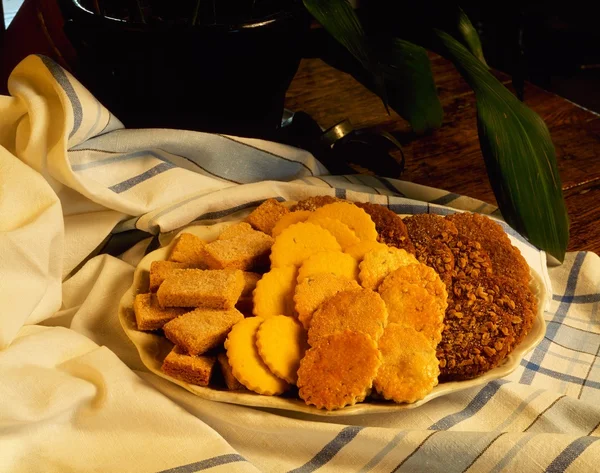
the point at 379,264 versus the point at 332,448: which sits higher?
the point at 379,264

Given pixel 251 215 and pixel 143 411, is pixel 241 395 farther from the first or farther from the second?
pixel 251 215

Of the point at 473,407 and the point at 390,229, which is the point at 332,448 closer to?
the point at 473,407

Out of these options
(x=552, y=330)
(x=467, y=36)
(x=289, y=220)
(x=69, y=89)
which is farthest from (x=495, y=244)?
(x=69, y=89)

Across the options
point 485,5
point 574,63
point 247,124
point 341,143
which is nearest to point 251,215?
point 247,124

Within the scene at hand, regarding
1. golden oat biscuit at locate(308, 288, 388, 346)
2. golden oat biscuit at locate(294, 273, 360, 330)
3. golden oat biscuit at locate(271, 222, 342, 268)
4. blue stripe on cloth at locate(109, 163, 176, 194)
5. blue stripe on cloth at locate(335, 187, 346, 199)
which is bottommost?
golden oat biscuit at locate(308, 288, 388, 346)

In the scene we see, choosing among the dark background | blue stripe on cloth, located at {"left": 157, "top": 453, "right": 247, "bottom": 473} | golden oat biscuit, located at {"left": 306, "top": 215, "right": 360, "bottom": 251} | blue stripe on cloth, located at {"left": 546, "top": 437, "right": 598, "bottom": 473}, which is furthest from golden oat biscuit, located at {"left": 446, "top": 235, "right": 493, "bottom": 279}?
the dark background

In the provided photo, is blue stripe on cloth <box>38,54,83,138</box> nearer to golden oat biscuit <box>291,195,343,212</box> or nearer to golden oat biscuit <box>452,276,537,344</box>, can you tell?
golden oat biscuit <box>291,195,343,212</box>

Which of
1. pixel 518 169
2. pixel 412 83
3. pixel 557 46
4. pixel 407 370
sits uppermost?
pixel 412 83
